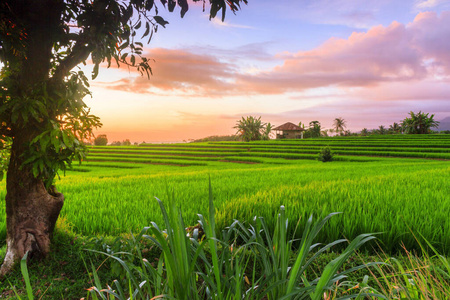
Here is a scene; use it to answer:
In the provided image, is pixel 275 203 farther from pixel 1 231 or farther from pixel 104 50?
pixel 1 231

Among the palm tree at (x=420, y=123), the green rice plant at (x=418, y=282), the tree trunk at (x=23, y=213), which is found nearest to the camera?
the green rice plant at (x=418, y=282)

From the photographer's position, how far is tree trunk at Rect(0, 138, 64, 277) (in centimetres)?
263

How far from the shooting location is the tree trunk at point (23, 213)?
8.62ft

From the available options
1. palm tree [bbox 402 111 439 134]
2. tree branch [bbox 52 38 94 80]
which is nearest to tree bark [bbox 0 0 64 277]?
tree branch [bbox 52 38 94 80]

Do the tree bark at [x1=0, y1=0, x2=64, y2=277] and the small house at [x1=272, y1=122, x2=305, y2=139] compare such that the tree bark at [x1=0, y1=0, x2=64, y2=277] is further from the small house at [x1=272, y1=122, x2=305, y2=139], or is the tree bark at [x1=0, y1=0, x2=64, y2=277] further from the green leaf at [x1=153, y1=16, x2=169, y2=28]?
the small house at [x1=272, y1=122, x2=305, y2=139]

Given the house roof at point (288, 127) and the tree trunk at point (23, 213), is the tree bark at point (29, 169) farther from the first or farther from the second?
the house roof at point (288, 127)

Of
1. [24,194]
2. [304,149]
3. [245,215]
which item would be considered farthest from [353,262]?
[304,149]

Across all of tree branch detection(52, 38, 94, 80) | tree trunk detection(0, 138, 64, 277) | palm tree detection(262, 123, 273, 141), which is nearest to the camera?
tree branch detection(52, 38, 94, 80)

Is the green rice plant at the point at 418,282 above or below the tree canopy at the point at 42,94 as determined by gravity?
below

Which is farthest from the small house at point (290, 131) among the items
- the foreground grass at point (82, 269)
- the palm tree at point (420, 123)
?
the foreground grass at point (82, 269)

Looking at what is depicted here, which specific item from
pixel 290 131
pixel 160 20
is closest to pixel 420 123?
pixel 290 131

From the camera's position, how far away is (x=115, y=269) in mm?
1981

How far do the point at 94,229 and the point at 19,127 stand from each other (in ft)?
5.03

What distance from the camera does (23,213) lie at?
105 inches
